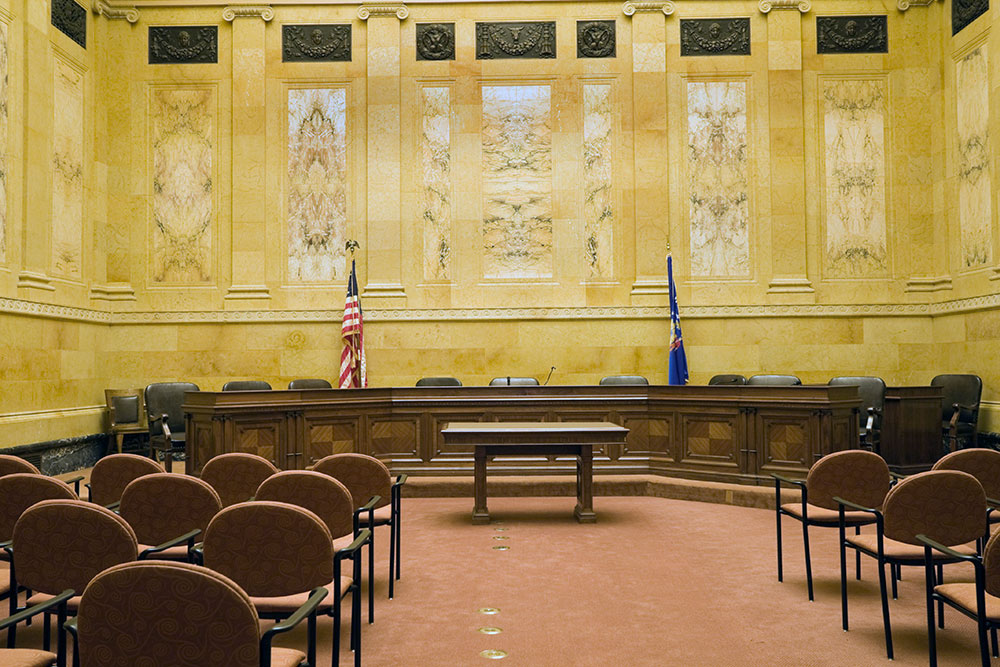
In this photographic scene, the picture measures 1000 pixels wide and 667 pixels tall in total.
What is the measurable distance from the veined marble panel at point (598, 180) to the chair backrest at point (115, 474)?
26.9 ft

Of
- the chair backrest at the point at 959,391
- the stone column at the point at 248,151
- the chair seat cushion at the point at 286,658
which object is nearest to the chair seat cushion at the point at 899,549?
the chair seat cushion at the point at 286,658

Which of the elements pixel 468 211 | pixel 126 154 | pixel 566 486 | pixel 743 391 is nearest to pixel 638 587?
pixel 566 486

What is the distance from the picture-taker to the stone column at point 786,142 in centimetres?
1180

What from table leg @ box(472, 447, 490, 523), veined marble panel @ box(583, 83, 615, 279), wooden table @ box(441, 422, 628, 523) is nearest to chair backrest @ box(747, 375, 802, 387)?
veined marble panel @ box(583, 83, 615, 279)

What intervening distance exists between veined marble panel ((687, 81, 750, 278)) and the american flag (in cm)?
508

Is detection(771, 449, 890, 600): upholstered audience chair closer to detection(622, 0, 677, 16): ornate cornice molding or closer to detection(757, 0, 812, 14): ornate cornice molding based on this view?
detection(622, 0, 677, 16): ornate cornice molding

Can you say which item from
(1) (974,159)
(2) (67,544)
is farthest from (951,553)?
(1) (974,159)

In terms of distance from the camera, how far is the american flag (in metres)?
11.1

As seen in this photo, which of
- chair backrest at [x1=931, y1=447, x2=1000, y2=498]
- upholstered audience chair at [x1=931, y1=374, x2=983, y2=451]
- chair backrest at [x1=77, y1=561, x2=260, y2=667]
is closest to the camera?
chair backrest at [x1=77, y1=561, x2=260, y2=667]

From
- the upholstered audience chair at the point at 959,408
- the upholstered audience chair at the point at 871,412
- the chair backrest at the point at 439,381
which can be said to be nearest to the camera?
the upholstered audience chair at the point at 871,412

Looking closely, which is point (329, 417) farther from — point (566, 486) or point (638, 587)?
point (638, 587)

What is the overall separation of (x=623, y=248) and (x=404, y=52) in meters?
4.55

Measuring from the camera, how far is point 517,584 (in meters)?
5.02

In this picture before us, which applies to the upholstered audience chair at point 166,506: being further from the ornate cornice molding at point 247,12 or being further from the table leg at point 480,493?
the ornate cornice molding at point 247,12
